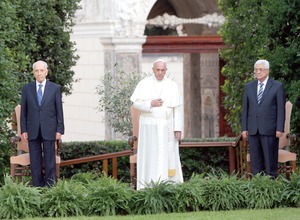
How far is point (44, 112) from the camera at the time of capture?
1495 cm

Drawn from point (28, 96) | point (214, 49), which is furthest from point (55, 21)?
point (214, 49)

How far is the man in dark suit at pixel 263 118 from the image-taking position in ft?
48.8

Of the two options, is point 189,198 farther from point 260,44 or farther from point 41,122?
point 260,44

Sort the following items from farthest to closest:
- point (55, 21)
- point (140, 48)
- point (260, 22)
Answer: point (140, 48), point (55, 21), point (260, 22)

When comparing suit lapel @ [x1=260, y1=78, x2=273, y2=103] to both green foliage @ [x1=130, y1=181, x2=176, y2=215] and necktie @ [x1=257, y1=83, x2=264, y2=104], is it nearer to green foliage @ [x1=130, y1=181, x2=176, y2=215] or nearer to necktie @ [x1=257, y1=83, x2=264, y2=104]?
necktie @ [x1=257, y1=83, x2=264, y2=104]

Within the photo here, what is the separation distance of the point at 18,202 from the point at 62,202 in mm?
470

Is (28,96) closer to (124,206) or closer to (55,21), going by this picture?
(124,206)

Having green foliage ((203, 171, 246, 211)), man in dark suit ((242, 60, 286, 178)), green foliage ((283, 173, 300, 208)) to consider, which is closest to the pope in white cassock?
man in dark suit ((242, 60, 286, 178))

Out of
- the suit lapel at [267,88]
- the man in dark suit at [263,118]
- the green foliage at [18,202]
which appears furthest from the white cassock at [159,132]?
the green foliage at [18,202]

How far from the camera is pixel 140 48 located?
26.8 metres

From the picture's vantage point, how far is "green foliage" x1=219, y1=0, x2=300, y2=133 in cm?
1650

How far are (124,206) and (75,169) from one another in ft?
→ 20.3

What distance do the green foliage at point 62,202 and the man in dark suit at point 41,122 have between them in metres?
1.69

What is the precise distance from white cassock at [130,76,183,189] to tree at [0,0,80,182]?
81.4 inches
